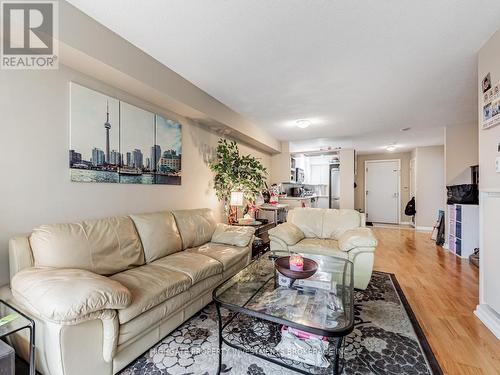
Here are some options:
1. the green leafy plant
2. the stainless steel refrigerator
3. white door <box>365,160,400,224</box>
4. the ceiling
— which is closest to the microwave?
the stainless steel refrigerator

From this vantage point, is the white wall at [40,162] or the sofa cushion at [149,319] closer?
the sofa cushion at [149,319]

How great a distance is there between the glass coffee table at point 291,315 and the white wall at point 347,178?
3981mm

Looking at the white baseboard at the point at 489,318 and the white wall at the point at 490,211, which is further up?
the white wall at the point at 490,211

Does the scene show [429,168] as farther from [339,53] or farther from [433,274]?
[339,53]

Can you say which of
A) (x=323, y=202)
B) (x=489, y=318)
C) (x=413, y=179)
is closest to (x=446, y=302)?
(x=489, y=318)

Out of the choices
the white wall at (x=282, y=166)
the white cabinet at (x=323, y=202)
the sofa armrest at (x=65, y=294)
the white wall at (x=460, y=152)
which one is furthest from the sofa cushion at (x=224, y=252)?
the white cabinet at (x=323, y=202)

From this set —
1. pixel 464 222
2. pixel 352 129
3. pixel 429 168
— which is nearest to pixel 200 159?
pixel 352 129

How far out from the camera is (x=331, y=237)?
3.07 meters

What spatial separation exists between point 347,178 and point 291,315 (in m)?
4.96

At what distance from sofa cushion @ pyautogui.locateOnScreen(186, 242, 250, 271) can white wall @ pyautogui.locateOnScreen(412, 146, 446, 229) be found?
5778 mm

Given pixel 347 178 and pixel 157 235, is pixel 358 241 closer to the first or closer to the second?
pixel 157 235

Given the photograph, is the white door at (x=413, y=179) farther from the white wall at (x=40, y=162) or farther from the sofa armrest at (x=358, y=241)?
the white wall at (x=40, y=162)

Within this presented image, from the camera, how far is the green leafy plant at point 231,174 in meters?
3.52

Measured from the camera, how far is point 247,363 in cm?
145
